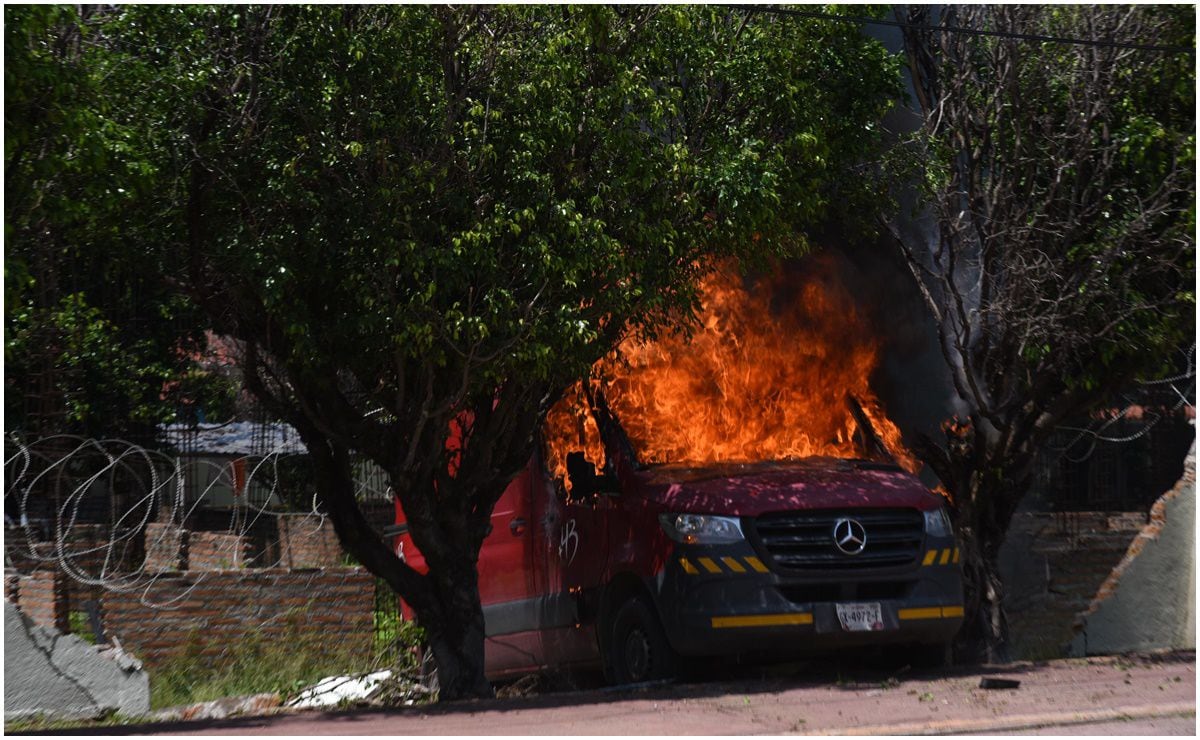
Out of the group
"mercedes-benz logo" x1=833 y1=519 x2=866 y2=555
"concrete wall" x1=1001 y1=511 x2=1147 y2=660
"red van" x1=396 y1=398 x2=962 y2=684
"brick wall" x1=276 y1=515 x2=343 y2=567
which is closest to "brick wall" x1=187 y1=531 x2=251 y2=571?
"brick wall" x1=276 y1=515 x2=343 y2=567

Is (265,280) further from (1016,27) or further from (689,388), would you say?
(1016,27)

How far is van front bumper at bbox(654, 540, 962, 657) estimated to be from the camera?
9.20 meters

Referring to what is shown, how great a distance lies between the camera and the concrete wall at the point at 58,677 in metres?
10.8

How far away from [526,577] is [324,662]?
3.71 meters

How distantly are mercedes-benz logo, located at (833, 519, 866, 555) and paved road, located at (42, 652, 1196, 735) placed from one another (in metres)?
0.96

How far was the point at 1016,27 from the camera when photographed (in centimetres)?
1111

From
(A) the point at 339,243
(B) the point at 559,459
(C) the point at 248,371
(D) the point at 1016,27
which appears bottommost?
(B) the point at 559,459

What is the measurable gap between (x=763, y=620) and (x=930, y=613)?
1.33 meters

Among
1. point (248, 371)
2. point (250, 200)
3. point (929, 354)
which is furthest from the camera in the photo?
point (929, 354)

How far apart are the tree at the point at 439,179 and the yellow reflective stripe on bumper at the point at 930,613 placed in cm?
265

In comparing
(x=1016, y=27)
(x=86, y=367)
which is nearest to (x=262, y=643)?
(x=86, y=367)

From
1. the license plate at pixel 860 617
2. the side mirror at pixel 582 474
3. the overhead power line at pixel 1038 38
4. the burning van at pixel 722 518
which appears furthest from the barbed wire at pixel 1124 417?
the side mirror at pixel 582 474

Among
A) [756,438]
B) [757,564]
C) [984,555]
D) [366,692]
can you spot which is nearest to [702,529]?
[757,564]

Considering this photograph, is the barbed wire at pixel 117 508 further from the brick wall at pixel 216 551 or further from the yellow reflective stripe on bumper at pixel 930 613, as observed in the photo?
the yellow reflective stripe on bumper at pixel 930 613
